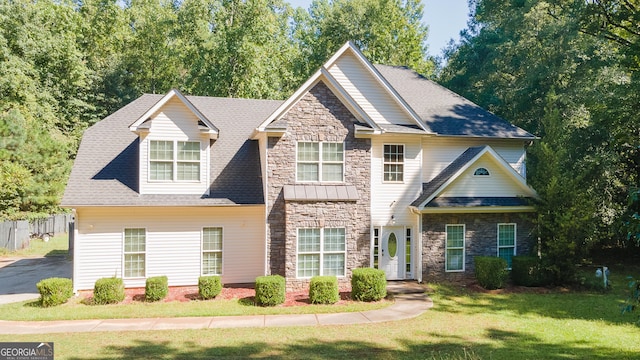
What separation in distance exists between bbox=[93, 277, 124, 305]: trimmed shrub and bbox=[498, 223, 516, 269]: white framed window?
580 inches

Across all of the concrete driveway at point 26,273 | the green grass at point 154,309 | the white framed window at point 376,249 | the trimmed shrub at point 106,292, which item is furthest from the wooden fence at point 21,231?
the white framed window at point 376,249

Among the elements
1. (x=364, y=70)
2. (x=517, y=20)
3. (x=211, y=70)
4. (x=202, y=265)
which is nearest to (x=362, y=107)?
(x=364, y=70)

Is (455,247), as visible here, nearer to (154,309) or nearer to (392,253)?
(392,253)

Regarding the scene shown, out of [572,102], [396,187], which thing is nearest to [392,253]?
[396,187]

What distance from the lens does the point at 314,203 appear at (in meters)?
14.7

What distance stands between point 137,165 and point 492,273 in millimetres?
14424

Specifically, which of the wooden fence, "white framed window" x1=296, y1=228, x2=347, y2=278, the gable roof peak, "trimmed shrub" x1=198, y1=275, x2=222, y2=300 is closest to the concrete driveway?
the wooden fence

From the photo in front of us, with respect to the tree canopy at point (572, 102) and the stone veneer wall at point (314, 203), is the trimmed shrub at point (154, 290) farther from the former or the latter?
the tree canopy at point (572, 102)

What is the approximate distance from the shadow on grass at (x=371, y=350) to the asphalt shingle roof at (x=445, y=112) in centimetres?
980

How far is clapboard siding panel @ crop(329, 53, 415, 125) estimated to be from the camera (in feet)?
55.6

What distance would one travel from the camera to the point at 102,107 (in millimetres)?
36750

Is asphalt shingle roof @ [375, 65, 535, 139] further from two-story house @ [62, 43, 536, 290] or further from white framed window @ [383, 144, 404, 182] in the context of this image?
white framed window @ [383, 144, 404, 182]

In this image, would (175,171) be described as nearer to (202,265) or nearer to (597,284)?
(202,265)

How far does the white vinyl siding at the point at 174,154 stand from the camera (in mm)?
15078
